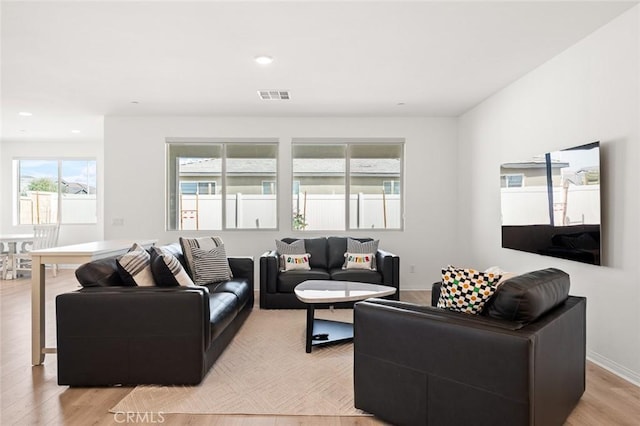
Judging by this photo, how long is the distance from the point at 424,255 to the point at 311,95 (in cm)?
297

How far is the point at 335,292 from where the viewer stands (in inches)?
145

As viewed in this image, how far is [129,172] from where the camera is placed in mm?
6059

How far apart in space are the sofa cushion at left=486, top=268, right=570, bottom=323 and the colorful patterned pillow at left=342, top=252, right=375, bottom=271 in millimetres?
3054

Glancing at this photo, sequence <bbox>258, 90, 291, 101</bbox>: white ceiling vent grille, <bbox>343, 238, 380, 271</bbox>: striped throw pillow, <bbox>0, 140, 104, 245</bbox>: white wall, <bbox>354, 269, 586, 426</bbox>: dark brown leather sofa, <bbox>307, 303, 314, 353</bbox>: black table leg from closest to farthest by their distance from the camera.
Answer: <bbox>354, 269, 586, 426</bbox>: dark brown leather sofa → <bbox>307, 303, 314, 353</bbox>: black table leg → <bbox>258, 90, 291, 101</bbox>: white ceiling vent grille → <bbox>343, 238, 380, 271</bbox>: striped throw pillow → <bbox>0, 140, 104, 245</bbox>: white wall

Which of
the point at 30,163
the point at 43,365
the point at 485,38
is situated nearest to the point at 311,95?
the point at 485,38

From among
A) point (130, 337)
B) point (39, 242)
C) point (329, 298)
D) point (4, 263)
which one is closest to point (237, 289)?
point (329, 298)

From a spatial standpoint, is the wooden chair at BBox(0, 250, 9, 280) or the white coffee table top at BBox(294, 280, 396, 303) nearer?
the white coffee table top at BBox(294, 280, 396, 303)

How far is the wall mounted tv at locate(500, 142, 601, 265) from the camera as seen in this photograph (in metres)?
3.10

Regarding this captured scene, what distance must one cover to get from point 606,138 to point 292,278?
3.40m

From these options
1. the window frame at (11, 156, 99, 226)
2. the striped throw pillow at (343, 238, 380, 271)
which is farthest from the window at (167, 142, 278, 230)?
the window frame at (11, 156, 99, 226)

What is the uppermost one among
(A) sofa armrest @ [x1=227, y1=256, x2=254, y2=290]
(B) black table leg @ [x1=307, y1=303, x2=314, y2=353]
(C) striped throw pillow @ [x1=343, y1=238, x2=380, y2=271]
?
(C) striped throw pillow @ [x1=343, y1=238, x2=380, y2=271]
